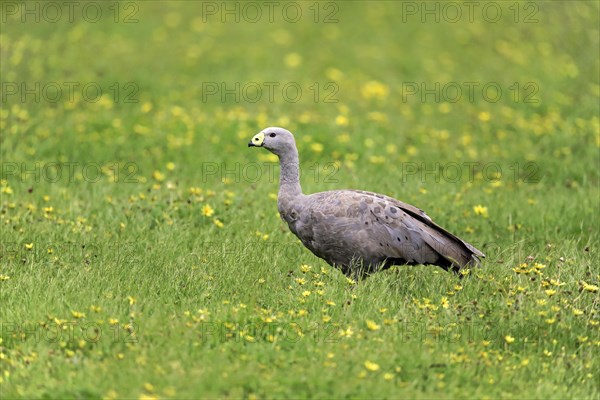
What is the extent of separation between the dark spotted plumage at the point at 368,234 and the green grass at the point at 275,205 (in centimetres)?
20

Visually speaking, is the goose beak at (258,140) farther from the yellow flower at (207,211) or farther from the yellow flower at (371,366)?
the yellow flower at (371,366)

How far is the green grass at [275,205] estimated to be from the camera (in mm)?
5715

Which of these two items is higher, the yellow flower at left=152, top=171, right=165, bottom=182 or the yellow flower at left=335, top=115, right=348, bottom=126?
the yellow flower at left=335, top=115, right=348, bottom=126

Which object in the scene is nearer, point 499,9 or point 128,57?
point 128,57

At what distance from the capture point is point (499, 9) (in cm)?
1806

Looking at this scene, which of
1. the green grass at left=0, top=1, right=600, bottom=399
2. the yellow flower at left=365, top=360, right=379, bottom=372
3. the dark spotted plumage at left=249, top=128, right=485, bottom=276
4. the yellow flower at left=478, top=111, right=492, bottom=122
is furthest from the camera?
the yellow flower at left=478, top=111, right=492, bottom=122

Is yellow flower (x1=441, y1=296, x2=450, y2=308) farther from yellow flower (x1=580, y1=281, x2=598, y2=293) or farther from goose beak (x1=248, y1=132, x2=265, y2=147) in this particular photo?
goose beak (x1=248, y1=132, x2=265, y2=147)

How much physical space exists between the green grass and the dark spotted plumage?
196 mm

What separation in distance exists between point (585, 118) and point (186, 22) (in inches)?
287

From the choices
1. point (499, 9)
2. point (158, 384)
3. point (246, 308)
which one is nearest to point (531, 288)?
point (246, 308)

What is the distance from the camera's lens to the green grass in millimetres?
5715

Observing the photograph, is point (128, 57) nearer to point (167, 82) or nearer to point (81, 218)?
point (167, 82)

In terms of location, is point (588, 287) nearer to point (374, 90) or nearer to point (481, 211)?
point (481, 211)

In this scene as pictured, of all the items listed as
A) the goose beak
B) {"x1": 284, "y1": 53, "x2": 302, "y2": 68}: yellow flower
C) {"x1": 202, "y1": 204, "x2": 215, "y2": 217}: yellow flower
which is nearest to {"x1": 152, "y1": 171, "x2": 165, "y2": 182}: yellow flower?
{"x1": 202, "y1": 204, "x2": 215, "y2": 217}: yellow flower
